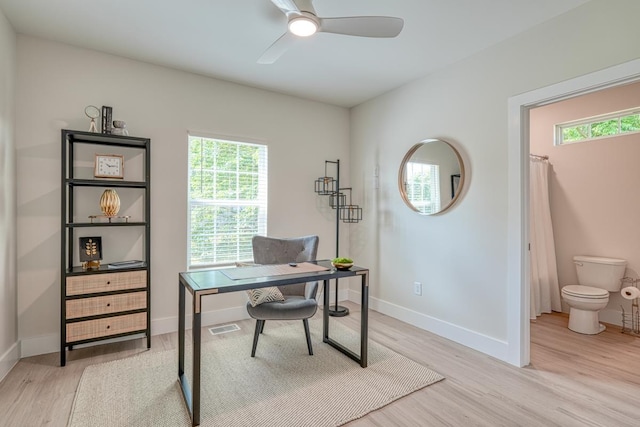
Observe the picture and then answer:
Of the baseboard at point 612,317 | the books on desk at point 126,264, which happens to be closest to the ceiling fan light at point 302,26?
the books on desk at point 126,264

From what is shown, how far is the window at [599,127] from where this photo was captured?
11.3ft

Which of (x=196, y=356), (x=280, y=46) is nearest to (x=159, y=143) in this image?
(x=280, y=46)

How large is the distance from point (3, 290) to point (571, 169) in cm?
562

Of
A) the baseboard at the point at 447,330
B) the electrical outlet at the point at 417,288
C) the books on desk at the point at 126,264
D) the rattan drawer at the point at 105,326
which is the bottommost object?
the baseboard at the point at 447,330

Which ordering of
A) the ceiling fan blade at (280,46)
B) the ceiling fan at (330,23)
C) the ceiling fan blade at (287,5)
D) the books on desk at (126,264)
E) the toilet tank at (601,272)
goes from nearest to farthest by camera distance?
the ceiling fan blade at (287,5) < the ceiling fan at (330,23) < the ceiling fan blade at (280,46) < the books on desk at (126,264) < the toilet tank at (601,272)

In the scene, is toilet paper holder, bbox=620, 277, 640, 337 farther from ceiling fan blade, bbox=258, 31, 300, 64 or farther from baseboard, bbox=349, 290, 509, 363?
ceiling fan blade, bbox=258, 31, 300, 64

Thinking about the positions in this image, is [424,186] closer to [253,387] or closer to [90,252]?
[253,387]

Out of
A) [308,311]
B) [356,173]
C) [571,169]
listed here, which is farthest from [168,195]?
[571,169]

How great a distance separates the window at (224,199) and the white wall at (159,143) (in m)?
0.11

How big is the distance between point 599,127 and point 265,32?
3.83 m

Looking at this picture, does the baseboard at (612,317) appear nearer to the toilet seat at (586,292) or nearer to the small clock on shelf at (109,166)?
the toilet seat at (586,292)

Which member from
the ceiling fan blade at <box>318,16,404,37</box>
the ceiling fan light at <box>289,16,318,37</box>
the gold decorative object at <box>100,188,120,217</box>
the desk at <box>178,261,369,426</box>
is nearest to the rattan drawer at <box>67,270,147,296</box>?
the gold decorative object at <box>100,188,120,217</box>

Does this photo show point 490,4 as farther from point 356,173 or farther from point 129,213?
point 129,213

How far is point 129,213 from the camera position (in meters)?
3.00
